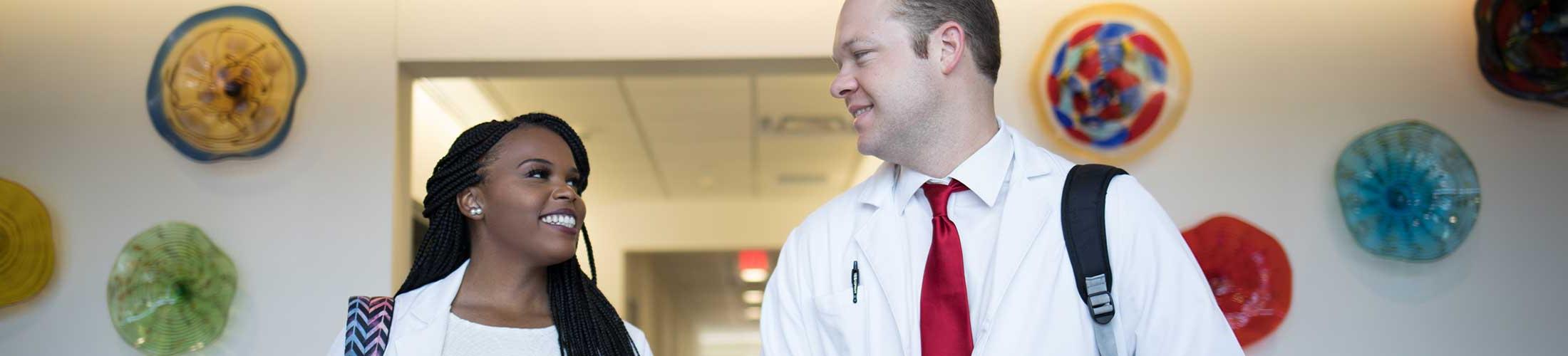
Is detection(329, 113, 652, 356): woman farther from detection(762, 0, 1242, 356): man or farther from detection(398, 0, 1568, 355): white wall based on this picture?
detection(398, 0, 1568, 355): white wall

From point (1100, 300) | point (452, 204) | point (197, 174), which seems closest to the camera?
point (1100, 300)

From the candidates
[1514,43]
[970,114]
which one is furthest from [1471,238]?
[970,114]

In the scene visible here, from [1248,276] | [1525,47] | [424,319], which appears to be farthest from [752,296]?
[424,319]

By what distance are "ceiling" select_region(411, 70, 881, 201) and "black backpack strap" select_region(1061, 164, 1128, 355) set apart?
2.77 meters

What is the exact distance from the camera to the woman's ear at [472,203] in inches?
103

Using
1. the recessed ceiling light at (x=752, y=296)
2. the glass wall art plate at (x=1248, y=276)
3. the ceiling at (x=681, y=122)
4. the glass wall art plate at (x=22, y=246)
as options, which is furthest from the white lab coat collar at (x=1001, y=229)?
the recessed ceiling light at (x=752, y=296)

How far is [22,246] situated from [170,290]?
50cm

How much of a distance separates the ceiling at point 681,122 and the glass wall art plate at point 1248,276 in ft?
5.29

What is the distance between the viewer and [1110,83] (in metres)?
4.04

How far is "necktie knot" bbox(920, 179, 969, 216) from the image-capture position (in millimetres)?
1968

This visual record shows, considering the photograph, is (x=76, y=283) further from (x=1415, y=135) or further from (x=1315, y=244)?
(x=1415, y=135)

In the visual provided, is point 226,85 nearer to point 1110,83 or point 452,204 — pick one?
point 452,204

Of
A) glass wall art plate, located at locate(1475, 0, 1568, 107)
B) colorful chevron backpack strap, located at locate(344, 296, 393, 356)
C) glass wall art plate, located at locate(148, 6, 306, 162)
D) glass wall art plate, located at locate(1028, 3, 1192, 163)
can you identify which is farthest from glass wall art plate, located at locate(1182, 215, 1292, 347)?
glass wall art plate, located at locate(148, 6, 306, 162)

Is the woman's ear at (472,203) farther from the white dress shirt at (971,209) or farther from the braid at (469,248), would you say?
the white dress shirt at (971,209)
